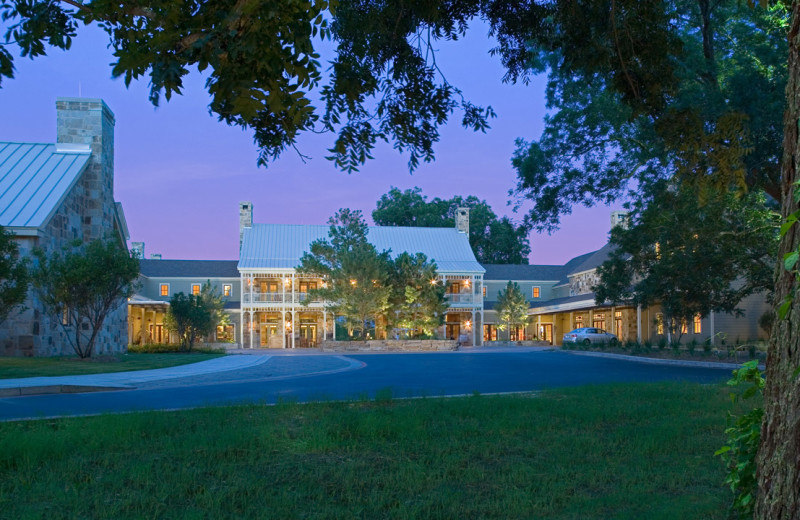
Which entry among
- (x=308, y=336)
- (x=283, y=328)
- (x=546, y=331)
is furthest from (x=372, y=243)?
(x=546, y=331)

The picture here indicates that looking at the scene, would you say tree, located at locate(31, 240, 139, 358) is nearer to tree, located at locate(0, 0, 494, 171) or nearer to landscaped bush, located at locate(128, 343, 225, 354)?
landscaped bush, located at locate(128, 343, 225, 354)

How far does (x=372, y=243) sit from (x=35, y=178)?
29752 millimetres

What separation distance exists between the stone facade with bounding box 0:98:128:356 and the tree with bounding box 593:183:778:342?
2099 centimetres

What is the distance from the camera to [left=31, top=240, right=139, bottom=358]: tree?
21688 mm

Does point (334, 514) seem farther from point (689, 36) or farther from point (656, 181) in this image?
point (689, 36)

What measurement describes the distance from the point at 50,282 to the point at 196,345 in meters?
20.0

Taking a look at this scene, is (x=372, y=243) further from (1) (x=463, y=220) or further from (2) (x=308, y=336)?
(2) (x=308, y=336)

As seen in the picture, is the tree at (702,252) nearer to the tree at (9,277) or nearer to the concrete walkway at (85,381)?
the concrete walkway at (85,381)

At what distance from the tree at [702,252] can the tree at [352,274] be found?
→ 16.4m

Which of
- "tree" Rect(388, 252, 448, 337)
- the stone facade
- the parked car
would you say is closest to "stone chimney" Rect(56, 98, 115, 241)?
the stone facade

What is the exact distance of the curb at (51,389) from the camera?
44.0 ft

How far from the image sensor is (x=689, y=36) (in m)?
14.3

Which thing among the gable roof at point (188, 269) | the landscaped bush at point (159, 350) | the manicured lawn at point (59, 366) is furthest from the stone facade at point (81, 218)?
the gable roof at point (188, 269)

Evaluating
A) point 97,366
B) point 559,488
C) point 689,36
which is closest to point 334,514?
point 559,488
